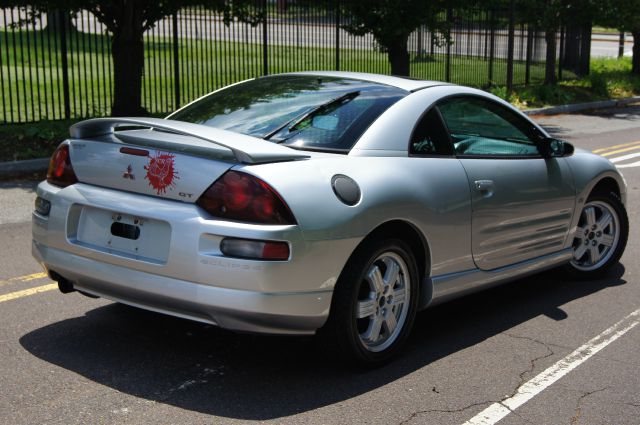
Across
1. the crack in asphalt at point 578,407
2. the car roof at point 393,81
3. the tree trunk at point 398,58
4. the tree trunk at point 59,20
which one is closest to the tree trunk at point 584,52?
the tree trunk at point 398,58

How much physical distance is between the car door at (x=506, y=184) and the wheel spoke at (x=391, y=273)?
0.70 meters

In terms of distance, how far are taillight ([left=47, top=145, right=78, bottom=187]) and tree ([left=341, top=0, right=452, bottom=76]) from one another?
42.0ft

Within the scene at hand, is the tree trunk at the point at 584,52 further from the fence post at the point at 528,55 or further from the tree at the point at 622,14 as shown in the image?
the tree at the point at 622,14

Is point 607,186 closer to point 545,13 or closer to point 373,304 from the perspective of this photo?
point 373,304

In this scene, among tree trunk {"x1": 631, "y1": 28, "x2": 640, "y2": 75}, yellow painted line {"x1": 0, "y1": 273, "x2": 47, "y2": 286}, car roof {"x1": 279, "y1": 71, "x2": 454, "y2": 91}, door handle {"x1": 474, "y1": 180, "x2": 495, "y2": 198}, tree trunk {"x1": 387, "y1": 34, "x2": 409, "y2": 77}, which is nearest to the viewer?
door handle {"x1": 474, "y1": 180, "x2": 495, "y2": 198}

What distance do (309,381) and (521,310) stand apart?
79.9 inches

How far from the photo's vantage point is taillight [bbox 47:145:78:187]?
16.6ft

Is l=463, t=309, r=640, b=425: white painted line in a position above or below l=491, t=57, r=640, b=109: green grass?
below

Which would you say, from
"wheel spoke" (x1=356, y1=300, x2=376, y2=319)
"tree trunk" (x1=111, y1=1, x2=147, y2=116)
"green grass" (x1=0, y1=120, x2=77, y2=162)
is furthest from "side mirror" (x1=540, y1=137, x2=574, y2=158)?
"tree trunk" (x1=111, y1=1, x2=147, y2=116)

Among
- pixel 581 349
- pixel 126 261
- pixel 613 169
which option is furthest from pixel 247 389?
pixel 613 169

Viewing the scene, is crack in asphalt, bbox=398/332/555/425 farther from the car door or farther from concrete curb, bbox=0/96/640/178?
concrete curb, bbox=0/96/640/178

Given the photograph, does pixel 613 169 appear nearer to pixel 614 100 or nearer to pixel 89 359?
pixel 89 359

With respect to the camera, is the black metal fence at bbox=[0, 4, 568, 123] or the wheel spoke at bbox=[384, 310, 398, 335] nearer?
the wheel spoke at bbox=[384, 310, 398, 335]

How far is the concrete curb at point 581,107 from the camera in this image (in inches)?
804
